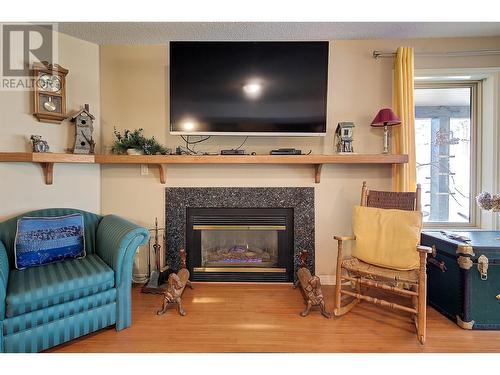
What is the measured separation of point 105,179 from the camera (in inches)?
99.4

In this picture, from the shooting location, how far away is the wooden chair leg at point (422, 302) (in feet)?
5.36

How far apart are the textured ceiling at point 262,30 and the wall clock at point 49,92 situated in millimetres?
433

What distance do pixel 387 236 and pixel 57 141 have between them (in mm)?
2965

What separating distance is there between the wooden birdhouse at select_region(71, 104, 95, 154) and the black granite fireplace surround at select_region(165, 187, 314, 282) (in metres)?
0.81

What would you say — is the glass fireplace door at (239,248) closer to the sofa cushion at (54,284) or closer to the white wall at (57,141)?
the sofa cushion at (54,284)

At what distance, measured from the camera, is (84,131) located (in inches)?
90.0

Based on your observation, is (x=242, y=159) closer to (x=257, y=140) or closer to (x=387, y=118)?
(x=257, y=140)

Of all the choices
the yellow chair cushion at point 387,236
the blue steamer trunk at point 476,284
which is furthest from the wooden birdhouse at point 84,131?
the blue steamer trunk at point 476,284

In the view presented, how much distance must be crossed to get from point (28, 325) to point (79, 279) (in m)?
0.32

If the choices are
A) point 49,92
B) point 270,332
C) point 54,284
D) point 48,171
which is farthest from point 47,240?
point 270,332

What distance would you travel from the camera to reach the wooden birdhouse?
2.25 meters
